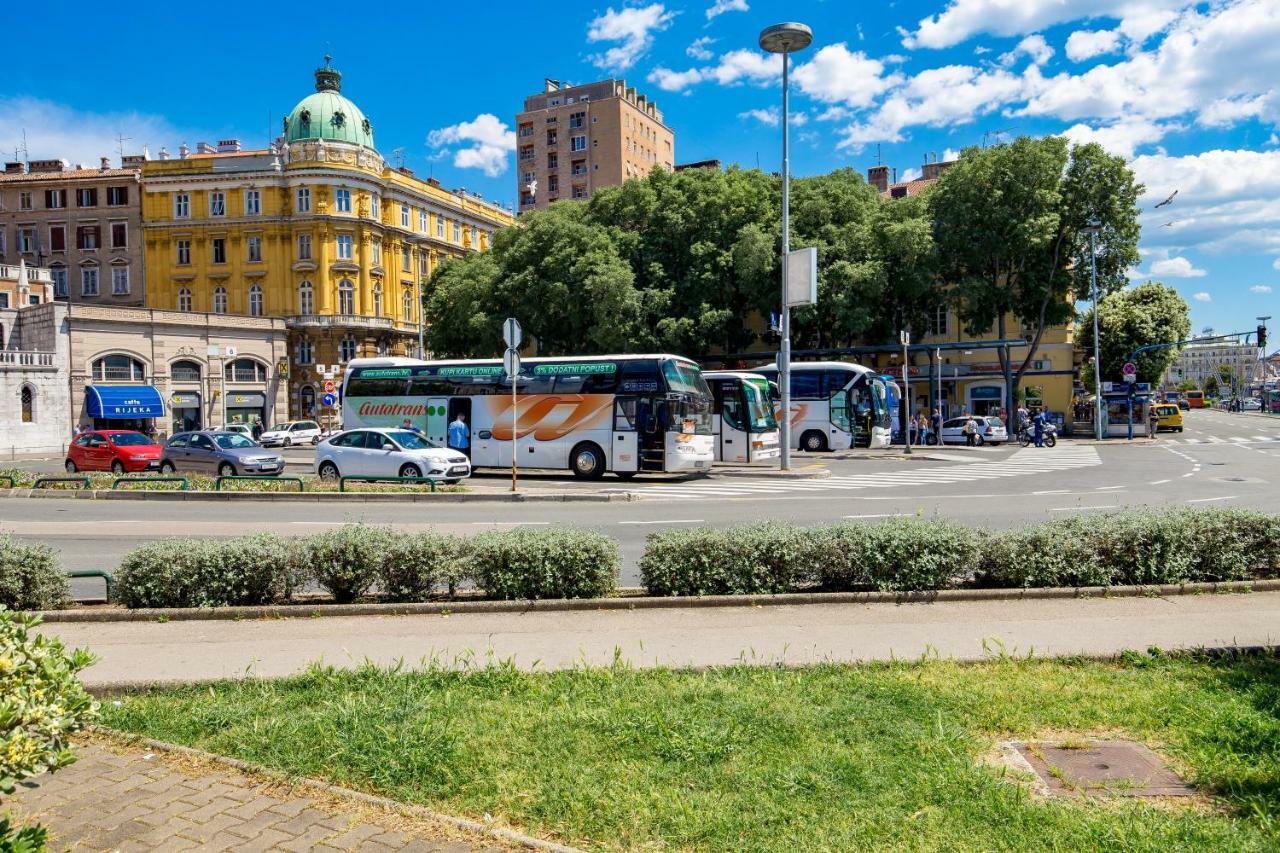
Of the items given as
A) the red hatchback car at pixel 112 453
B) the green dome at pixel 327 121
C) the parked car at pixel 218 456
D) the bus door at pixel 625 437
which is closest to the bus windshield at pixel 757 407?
the bus door at pixel 625 437

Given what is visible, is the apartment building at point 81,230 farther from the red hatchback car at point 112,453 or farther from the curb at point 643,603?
the curb at point 643,603

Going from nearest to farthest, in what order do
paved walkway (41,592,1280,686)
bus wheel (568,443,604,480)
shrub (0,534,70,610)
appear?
1. paved walkway (41,592,1280,686)
2. shrub (0,534,70,610)
3. bus wheel (568,443,604,480)

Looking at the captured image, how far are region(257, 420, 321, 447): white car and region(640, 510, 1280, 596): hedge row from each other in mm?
42456

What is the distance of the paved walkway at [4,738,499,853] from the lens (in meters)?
3.96

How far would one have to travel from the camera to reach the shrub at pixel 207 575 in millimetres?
8234

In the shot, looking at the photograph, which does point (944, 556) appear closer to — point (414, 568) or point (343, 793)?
point (414, 568)

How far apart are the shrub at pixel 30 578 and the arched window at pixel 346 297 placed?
5843 cm

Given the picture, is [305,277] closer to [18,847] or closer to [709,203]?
[709,203]

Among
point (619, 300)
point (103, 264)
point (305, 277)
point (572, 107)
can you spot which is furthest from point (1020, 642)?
point (572, 107)

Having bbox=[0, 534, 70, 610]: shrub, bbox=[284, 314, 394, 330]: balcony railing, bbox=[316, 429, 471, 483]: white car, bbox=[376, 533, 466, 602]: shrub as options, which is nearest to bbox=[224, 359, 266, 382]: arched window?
bbox=[284, 314, 394, 330]: balcony railing

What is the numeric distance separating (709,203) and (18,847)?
44.0 metres

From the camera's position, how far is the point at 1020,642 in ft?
23.1

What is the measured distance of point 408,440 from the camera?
22.8m

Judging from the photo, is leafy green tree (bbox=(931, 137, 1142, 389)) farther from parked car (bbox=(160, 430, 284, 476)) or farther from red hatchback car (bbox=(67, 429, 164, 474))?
red hatchback car (bbox=(67, 429, 164, 474))
